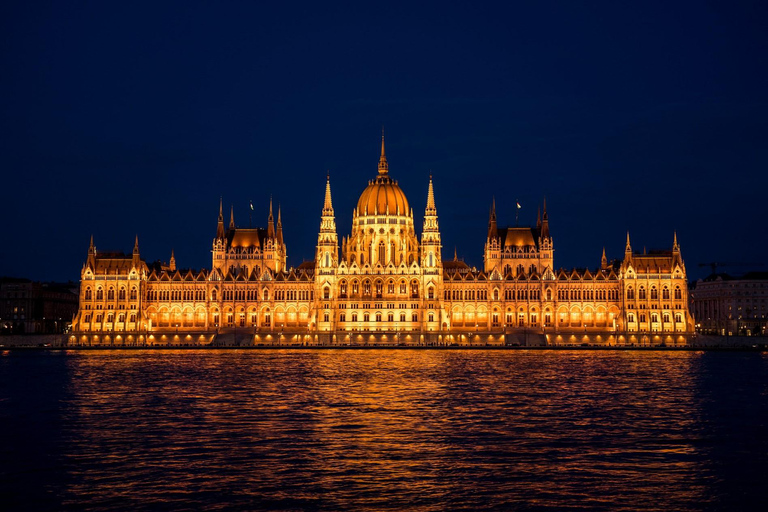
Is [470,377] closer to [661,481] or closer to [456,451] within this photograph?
[456,451]

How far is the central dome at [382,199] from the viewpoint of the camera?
6481 inches

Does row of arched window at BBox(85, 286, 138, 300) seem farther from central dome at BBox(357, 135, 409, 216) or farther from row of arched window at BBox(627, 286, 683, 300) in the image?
row of arched window at BBox(627, 286, 683, 300)

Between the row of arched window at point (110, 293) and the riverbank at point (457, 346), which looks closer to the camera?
the riverbank at point (457, 346)

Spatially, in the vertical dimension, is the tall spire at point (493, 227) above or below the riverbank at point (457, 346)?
above

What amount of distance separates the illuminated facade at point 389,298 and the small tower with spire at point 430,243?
206 millimetres

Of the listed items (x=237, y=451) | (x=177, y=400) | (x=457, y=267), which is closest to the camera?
(x=237, y=451)

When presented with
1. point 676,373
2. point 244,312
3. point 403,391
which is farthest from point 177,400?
point 244,312

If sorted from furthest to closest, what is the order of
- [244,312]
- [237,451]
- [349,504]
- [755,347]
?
[244,312], [755,347], [237,451], [349,504]

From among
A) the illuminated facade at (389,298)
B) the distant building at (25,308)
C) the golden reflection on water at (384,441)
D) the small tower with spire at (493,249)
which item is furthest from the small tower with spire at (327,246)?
the golden reflection on water at (384,441)

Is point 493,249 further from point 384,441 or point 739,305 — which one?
point 384,441

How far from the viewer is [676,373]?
86625 millimetres

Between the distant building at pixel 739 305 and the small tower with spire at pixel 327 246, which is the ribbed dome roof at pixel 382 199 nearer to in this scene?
the small tower with spire at pixel 327 246

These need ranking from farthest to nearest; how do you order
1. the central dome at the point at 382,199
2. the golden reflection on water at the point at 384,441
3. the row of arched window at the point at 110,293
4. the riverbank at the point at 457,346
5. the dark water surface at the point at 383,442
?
1. the central dome at the point at 382,199
2. the row of arched window at the point at 110,293
3. the riverbank at the point at 457,346
4. the golden reflection on water at the point at 384,441
5. the dark water surface at the point at 383,442

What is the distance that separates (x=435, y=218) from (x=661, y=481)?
425 feet
